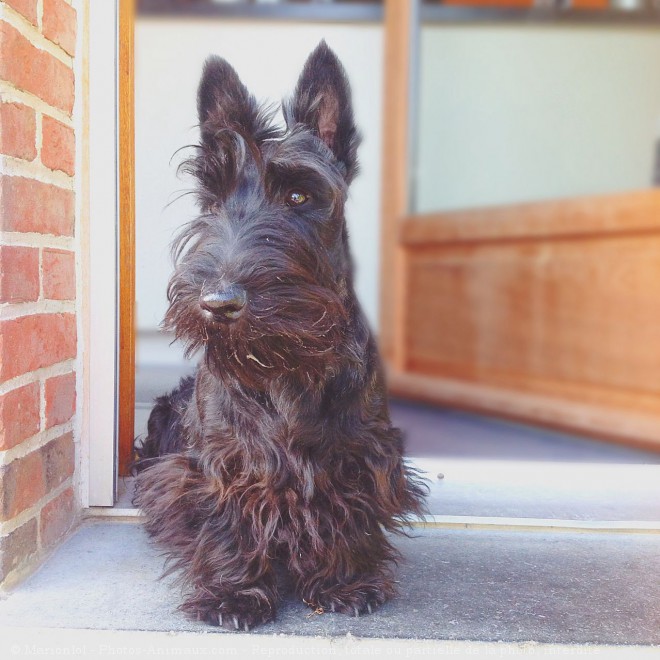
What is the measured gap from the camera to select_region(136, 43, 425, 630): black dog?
1.50m

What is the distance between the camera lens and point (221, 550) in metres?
1.64

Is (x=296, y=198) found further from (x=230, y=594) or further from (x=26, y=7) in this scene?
(x=230, y=594)

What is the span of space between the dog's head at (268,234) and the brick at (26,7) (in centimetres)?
46

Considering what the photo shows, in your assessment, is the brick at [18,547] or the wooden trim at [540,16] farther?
the wooden trim at [540,16]

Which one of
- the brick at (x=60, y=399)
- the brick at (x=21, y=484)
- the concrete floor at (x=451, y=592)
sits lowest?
the concrete floor at (x=451, y=592)

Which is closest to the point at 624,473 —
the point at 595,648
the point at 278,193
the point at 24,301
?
the point at 595,648

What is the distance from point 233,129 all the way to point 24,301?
676mm

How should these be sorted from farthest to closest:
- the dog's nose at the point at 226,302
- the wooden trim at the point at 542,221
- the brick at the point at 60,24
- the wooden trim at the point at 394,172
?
1. the wooden trim at the point at 394,172
2. the wooden trim at the point at 542,221
3. the brick at the point at 60,24
4. the dog's nose at the point at 226,302

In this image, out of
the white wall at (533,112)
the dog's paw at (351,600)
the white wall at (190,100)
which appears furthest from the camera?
the white wall at (533,112)

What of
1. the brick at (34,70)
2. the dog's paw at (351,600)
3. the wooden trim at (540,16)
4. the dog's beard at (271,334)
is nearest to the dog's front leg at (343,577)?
the dog's paw at (351,600)

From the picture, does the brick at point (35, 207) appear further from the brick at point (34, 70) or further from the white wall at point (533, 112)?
the white wall at point (533, 112)

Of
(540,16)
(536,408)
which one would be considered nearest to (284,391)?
(536,408)

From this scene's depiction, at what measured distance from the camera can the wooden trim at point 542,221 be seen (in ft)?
11.4

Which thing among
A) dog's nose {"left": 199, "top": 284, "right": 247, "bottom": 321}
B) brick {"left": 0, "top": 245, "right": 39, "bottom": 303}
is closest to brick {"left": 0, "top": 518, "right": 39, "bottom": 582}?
brick {"left": 0, "top": 245, "right": 39, "bottom": 303}
